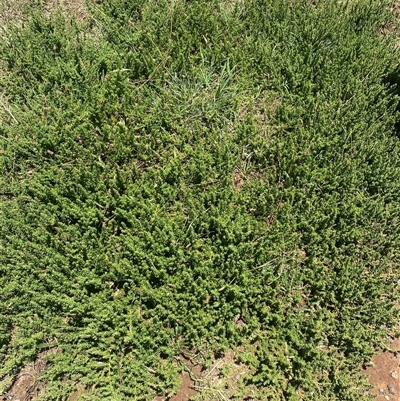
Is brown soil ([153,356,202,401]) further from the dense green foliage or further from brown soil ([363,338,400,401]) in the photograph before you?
brown soil ([363,338,400,401])

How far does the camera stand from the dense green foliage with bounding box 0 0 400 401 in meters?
2.99

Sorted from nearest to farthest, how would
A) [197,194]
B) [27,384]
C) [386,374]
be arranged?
[27,384]
[386,374]
[197,194]

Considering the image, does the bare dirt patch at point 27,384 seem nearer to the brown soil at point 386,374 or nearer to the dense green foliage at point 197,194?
the dense green foliage at point 197,194

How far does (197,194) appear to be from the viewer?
3.62 metres

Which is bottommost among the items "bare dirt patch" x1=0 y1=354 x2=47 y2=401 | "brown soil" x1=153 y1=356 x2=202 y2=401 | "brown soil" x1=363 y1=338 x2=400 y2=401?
"bare dirt patch" x1=0 y1=354 x2=47 y2=401

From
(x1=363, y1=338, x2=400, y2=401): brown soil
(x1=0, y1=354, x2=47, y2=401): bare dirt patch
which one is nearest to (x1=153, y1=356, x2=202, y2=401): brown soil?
(x1=0, y1=354, x2=47, y2=401): bare dirt patch

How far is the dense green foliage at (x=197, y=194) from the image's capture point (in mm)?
2988

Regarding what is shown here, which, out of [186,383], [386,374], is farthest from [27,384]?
[386,374]

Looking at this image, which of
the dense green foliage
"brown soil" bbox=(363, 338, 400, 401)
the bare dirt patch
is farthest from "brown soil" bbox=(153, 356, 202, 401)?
"brown soil" bbox=(363, 338, 400, 401)

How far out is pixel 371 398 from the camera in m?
2.92

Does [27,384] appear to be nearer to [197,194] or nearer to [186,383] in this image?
[186,383]

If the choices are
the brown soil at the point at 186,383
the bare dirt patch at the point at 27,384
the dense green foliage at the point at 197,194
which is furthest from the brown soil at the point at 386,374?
the bare dirt patch at the point at 27,384

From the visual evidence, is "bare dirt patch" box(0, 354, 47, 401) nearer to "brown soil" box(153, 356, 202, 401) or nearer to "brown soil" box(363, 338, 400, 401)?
"brown soil" box(153, 356, 202, 401)

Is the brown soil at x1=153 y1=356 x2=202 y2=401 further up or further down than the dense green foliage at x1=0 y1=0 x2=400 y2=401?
further down
